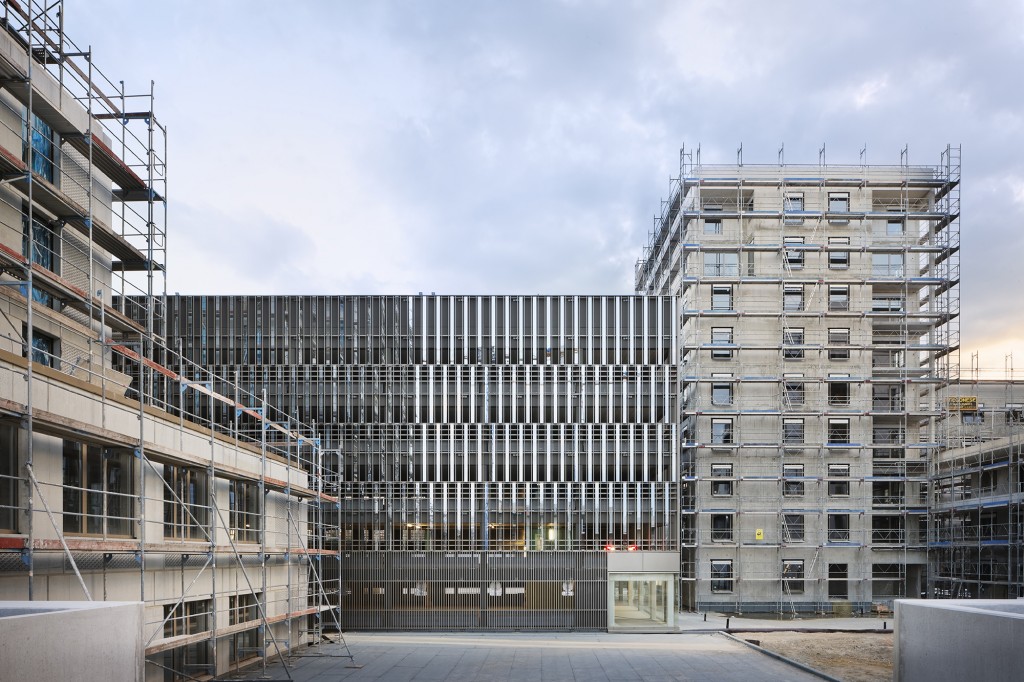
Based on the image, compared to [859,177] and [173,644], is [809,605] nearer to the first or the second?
[859,177]

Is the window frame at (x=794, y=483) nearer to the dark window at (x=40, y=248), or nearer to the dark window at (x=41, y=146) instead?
the dark window at (x=40, y=248)

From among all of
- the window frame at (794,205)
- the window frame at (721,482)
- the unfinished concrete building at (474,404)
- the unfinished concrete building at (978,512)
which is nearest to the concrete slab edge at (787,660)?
the unfinished concrete building at (474,404)

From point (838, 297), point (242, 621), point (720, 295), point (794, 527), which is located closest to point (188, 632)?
point (242, 621)

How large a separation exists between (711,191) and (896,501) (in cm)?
1830

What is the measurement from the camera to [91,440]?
16.7 metres

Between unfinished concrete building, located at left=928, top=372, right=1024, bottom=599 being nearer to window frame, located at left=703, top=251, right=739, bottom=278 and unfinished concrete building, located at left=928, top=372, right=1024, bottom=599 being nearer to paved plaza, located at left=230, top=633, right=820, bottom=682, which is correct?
paved plaza, located at left=230, top=633, right=820, bottom=682

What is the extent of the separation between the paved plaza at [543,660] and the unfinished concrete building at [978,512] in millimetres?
13168

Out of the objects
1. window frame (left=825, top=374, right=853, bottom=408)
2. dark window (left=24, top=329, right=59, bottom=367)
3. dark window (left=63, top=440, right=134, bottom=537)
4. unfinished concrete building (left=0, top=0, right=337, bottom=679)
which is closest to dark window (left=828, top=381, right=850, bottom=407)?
window frame (left=825, top=374, right=853, bottom=408)

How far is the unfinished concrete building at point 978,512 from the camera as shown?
3728cm

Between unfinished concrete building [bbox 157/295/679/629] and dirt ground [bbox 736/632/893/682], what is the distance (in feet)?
23.1

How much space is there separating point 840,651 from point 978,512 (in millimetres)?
15129

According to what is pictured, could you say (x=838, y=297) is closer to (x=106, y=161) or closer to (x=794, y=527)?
(x=794, y=527)

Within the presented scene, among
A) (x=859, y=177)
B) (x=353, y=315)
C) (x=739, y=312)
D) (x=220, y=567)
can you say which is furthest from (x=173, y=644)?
(x=859, y=177)

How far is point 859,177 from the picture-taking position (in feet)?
154
